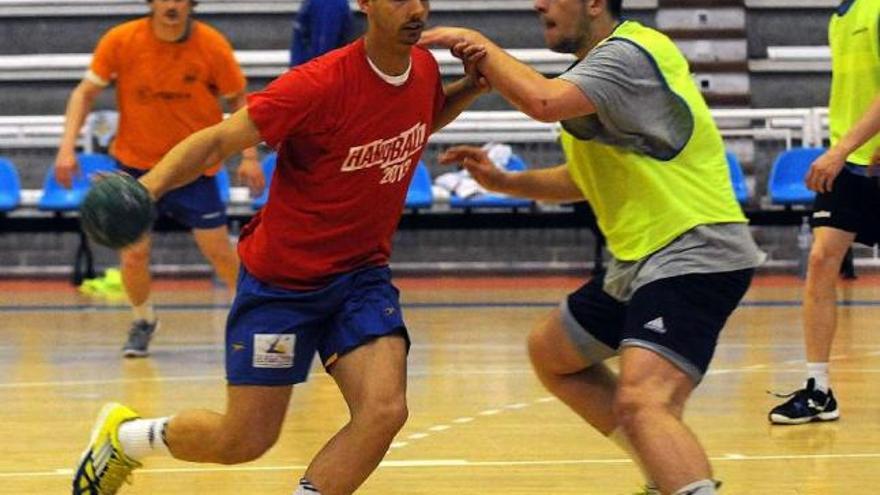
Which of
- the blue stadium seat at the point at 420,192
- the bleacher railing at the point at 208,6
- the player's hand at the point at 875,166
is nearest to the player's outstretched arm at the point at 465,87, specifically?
the player's hand at the point at 875,166

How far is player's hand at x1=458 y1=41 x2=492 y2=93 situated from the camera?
4648 millimetres

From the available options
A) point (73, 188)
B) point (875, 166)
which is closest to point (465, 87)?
point (875, 166)

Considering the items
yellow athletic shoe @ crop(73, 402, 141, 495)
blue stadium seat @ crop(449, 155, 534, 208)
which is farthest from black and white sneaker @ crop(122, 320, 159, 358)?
blue stadium seat @ crop(449, 155, 534, 208)

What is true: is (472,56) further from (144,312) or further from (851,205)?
(144,312)

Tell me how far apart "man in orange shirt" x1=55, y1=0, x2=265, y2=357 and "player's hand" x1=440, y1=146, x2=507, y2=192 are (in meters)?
3.59

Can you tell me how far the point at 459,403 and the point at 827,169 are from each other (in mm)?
1949

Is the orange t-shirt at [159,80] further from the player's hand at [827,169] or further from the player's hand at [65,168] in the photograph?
the player's hand at [827,169]

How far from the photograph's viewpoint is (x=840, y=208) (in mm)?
6879

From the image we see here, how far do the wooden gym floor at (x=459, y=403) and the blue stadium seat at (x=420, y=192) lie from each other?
95 cm

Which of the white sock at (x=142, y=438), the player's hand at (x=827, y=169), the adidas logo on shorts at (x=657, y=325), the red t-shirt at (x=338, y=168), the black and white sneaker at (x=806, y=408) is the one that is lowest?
the black and white sneaker at (x=806, y=408)

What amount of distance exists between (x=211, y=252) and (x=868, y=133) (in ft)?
11.7

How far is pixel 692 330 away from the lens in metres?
4.57

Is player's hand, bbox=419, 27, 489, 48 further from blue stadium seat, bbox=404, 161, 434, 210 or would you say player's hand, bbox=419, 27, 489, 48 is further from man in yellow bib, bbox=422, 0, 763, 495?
blue stadium seat, bbox=404, 161, 434, 210

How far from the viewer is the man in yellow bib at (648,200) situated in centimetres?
449
